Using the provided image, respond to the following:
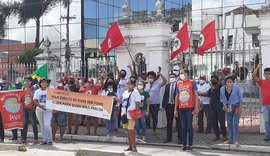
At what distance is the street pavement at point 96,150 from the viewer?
10.1 meters

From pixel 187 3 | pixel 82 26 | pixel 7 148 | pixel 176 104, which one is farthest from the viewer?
pixel 187 3

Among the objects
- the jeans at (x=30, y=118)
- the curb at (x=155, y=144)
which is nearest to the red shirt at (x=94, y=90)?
the curb at (x=155, y=144)

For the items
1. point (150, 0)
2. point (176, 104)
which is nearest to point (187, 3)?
point (150, 0)

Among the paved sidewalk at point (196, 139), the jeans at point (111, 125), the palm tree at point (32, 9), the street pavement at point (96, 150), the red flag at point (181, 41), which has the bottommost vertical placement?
the street pavement at point (96, 150)

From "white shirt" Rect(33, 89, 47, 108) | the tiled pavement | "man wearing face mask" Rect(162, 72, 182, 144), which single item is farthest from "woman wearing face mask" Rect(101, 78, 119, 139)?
"white shirt" Rect(33, 89, 47, 108)

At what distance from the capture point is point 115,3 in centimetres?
4053

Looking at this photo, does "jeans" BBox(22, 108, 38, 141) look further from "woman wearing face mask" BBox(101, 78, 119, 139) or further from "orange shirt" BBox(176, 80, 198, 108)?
"orange shirt" BBox(176, 80, 198, 108)

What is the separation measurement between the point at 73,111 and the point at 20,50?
31073 millimetres

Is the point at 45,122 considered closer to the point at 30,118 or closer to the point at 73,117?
the point at 30,118

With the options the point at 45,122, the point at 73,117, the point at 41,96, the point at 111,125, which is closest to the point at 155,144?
the point at 111,125

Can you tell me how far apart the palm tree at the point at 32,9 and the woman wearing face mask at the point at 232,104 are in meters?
30.6

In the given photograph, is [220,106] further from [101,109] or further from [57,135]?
[57,135]

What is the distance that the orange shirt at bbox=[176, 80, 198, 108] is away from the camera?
1023 centimetres

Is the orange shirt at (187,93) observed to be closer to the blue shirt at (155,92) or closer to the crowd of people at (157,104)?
the crowd of people at (157,104)
